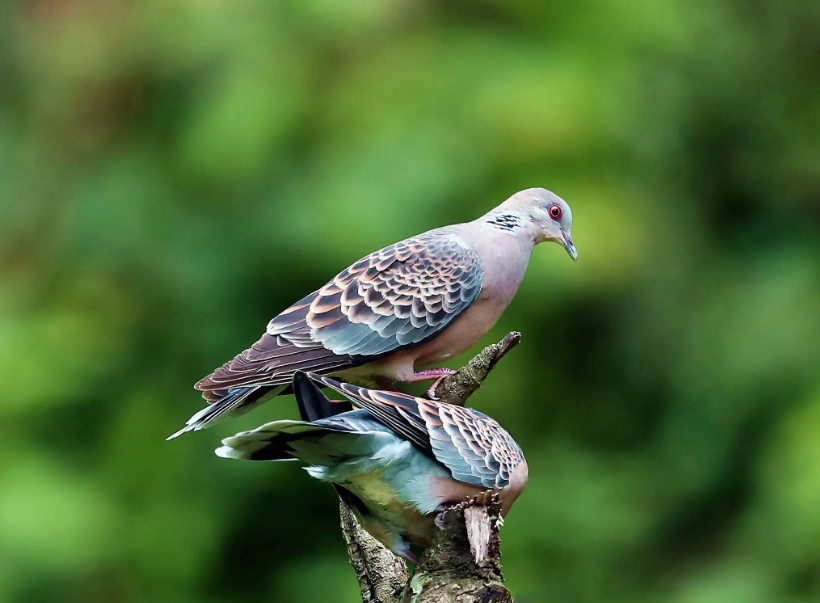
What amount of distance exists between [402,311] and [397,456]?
73 cm

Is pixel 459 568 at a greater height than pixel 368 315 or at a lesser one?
lesser

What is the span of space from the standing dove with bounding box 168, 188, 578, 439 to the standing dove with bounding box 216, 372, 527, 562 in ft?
1.16

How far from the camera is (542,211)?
3484 millimetres

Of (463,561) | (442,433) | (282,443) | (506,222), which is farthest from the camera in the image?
(506,222)

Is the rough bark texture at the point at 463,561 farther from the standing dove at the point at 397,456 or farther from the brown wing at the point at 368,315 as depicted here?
the brown wing at the point at 368,315

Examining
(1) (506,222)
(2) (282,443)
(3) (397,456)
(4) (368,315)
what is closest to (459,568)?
(3) (397,456)

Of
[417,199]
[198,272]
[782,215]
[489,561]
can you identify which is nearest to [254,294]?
[198,272]

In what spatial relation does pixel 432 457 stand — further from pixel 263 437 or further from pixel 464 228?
pixel 464 228

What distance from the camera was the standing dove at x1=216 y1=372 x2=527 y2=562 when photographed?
2.45 meters

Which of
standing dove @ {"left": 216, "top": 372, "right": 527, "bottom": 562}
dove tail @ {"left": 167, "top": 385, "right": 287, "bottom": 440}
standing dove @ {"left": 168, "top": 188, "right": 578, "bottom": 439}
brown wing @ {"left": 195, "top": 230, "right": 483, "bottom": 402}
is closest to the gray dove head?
standing dove @ {"left": 168, "top": 188, "right": 578, "bottom": 439}

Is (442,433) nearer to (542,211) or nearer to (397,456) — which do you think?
(397,456)

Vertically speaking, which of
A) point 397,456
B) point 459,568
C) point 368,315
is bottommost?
point 459,568

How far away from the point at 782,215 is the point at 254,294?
9.02 feet

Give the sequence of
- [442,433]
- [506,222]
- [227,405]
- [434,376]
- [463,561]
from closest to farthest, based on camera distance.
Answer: [463,561] → [442,433] → [227,405] → [434,376] → [506,222]
